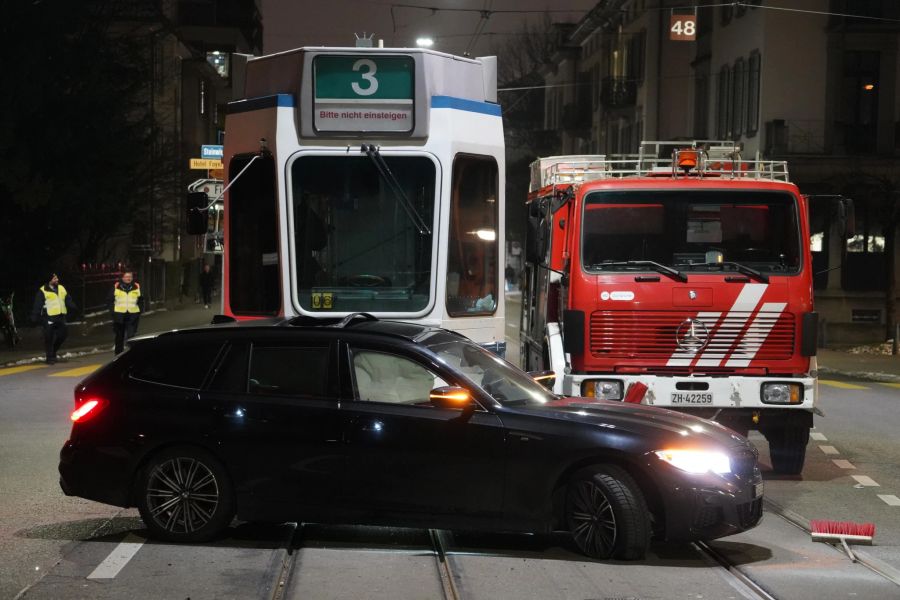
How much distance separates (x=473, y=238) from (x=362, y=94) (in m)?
1.61

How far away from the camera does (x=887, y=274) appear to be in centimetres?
3155

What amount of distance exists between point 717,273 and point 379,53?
357 cm

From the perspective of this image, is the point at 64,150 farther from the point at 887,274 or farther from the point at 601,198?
the point at 601,198

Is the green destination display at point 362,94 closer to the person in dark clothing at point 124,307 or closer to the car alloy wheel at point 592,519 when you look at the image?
the car alloy wheel at point 592,519

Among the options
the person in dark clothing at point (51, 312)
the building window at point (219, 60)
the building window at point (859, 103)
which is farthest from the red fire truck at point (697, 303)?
the building window at point (219, 60)

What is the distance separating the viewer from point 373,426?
27.7ft

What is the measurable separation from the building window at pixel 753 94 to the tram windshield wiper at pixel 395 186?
25914 millimetres

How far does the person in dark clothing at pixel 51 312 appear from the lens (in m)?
24.9

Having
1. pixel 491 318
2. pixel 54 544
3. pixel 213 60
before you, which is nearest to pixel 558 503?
pixel 54 544

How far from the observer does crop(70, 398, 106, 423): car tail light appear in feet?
29.1

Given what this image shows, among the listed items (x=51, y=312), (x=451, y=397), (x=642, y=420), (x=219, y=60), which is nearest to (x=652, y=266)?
(x=642, y=420)

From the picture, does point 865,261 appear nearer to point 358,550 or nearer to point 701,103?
point 701,103

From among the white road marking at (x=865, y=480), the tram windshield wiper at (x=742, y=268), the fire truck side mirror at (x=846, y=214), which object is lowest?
the white road marking at (x=865, y=480)

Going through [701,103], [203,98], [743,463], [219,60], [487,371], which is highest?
[219,60]
